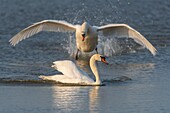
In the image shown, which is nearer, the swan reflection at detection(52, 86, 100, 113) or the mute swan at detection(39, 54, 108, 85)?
the swan reflection at detection(52, 86, 100, 113)

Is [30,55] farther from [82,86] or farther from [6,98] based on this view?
[6,98]

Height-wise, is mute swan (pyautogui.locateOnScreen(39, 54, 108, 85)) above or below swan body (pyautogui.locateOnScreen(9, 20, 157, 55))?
below

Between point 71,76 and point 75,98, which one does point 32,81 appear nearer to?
point 71,76

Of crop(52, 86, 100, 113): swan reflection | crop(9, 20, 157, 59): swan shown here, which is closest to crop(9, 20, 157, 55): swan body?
crop(9, 20, 157, 59): swan

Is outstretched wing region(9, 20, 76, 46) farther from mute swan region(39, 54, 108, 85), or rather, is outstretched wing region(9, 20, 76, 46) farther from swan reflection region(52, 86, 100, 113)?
swan reflection region(52, 86, 100, 113)

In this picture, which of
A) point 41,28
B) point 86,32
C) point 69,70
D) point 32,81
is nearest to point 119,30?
point 86,32

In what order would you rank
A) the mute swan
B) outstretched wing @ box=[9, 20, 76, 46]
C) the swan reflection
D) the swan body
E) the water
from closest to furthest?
the swan reflection, the water, the mute swan, the swan body, outstretched wing @ box=[9, 20, 76, 46]

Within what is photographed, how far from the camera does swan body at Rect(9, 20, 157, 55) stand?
20.0 metres

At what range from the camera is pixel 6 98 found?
46.3 feet

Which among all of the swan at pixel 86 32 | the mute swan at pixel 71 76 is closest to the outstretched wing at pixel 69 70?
the mute swan at pixel 71 76

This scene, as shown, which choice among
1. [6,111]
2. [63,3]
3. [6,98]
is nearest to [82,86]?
[6,98]

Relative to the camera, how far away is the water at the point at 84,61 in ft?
44.8

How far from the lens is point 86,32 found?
65.3 ft

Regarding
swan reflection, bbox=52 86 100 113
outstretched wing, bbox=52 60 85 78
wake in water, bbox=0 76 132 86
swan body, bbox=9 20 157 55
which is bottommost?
swan reflection, bbox=52 86 100 113
